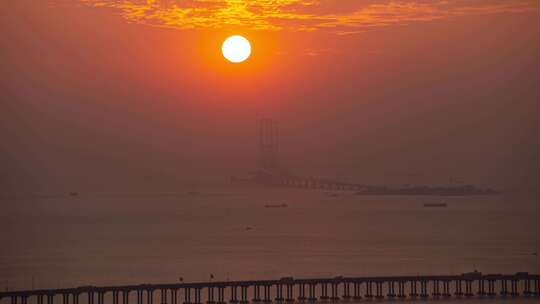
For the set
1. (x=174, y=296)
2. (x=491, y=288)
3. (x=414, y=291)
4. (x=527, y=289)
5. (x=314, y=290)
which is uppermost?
(x=491, y=288)

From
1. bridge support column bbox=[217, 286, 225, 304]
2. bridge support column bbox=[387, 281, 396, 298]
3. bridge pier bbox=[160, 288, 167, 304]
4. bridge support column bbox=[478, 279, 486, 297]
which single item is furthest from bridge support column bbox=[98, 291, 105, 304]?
bridge support column bbox=[478, 279, 486, 297]

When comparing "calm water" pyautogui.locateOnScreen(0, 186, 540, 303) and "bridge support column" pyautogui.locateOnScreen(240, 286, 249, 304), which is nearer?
"bridge support column" pyautogui.locateOnScreen(240, 286, 249, 304)

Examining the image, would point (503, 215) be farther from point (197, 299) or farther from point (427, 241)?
point (197, 299)

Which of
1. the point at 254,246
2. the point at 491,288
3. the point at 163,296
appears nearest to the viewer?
the point at 163,296

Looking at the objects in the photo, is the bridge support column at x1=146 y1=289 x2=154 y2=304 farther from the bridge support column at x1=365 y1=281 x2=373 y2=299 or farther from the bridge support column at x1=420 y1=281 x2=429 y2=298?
the bridge support column at x1=420 y1=281 x2=429 y2=298

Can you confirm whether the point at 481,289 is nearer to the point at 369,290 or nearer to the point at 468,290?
the point at 468,290

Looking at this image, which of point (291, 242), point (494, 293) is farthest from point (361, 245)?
point (494, 293)

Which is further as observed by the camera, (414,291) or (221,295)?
(414,291)

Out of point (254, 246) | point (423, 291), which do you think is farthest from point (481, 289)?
point (254, 246)

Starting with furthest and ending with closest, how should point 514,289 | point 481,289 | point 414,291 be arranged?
point 514,289 → point 481,289 → point 414,291

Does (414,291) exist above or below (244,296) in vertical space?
above
